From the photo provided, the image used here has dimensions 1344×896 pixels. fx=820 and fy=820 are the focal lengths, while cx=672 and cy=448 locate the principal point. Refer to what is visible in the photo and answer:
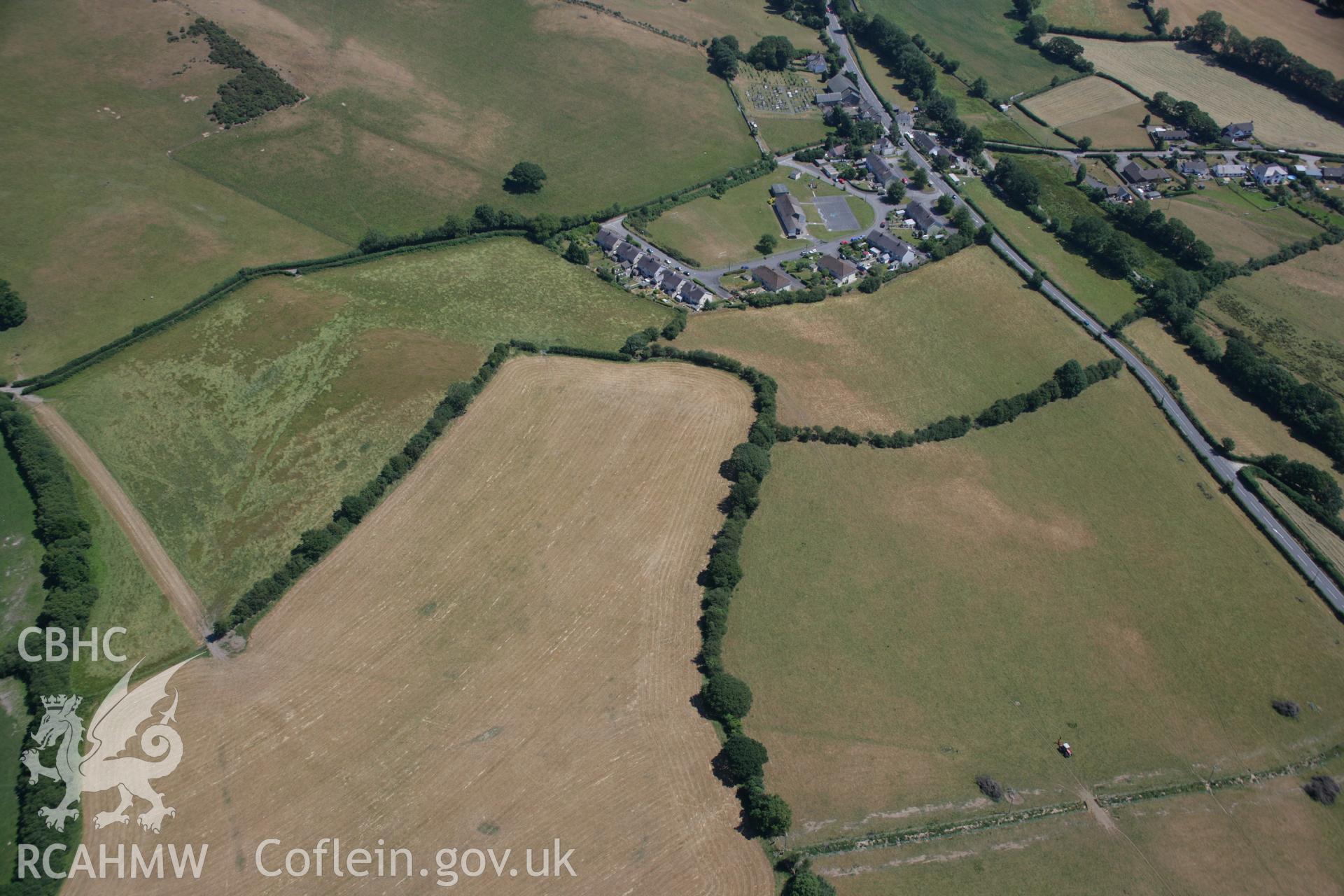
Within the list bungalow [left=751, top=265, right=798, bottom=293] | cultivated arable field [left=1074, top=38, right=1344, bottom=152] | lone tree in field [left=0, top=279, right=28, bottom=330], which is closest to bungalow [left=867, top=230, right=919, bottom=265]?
bungalow [left=751, top=265, right=798, bottom=293]

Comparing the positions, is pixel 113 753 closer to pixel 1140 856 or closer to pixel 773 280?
pixel 1140 856

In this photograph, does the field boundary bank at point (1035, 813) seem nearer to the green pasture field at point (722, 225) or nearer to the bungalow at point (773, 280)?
the bungalow at point (773, 280)

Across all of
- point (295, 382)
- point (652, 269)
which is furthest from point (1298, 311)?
point (295, 382)

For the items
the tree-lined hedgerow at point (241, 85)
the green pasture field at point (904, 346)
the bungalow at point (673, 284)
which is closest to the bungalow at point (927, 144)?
the green pasture field at point (904, 346)

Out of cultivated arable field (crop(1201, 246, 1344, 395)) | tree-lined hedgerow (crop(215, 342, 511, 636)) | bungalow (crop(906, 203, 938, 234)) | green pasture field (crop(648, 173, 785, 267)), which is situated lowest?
A: tree-lined hedgerow (crop(215, 342, 511, 636))

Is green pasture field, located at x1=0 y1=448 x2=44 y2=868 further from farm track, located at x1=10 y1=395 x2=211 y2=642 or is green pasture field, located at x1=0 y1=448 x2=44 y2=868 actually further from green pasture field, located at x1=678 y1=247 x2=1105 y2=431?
green pasture field, located at x1=678 y1=247 x2=1105 y2=431

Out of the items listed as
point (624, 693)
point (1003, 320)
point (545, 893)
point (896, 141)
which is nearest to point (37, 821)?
point (545, 893)

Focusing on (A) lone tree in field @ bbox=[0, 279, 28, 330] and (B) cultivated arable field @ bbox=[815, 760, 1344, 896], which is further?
(A) lone tree in field @ bbox=[0, 279, 28, 330]
